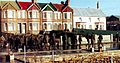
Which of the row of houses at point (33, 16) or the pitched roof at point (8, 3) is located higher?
the pitched roof at point (8, 3)

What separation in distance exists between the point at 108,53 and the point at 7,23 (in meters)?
26.2

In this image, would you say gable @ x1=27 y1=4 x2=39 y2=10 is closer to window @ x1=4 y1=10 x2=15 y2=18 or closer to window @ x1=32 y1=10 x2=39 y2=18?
window @ x1=32 y1=10 x2=39 y2=18

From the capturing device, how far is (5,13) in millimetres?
60594

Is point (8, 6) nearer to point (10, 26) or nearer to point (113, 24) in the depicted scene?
point (10, 26)

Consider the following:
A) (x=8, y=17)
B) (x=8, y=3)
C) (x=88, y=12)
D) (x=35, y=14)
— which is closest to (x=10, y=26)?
(x=8, y=17)

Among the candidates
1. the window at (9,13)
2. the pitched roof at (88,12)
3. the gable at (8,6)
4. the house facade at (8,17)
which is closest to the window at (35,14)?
the house facade at (8,17)

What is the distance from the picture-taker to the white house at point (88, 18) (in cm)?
7981

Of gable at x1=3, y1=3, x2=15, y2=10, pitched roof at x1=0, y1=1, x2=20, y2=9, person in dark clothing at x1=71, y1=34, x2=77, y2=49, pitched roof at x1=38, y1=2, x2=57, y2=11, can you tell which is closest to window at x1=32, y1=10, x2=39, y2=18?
pitched roof at x1=38, y1=2, x2=57, y2=11

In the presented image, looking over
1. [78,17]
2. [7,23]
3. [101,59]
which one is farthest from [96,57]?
[78,17]

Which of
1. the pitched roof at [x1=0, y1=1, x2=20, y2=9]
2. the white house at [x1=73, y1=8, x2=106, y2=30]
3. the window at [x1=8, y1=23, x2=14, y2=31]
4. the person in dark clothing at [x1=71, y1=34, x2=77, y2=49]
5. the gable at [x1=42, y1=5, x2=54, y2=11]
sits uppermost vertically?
the pitched roof at [x1=0, y1=1, x2=20, y2=9]

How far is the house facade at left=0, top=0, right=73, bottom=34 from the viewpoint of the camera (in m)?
60.8

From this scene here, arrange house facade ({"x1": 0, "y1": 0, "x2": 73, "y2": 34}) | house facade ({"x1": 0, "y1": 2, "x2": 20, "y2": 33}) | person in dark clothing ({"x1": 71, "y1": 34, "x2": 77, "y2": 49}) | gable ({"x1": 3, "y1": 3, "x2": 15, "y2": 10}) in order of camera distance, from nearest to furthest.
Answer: person in dark clothing ({"x1": 71, "y1": 34, "x2": 77, "y2": 49})
house facade ({"x1": 0, "y1": 2, "x2": 20, "y2": 33})
gable ({"x1": 3, "y1": 3, "x2": 15, "y2": 10})
house facade ({"x1": 0, "y1": 0, "x2": 73, "y2": 34})

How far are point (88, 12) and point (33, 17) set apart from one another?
22317 mm

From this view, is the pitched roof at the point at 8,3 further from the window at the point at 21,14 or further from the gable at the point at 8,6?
the window at the point at 21,14
